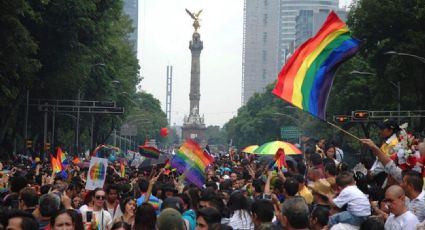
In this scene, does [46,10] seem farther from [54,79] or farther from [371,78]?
[371,78]

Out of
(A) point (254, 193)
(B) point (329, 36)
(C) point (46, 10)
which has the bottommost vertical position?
(A) point (254, 193)

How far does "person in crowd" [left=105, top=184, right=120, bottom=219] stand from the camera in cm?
1358

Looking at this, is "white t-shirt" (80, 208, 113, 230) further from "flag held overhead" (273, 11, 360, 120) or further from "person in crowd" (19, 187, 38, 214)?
"flag held overhead" (273, 11, 360, 120)

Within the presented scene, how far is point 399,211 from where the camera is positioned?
873 cm

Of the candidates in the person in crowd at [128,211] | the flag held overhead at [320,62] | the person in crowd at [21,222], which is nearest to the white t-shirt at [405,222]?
the person in crowd at [21,222]

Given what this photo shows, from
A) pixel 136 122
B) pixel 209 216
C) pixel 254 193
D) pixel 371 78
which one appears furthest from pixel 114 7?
pixel 136 122

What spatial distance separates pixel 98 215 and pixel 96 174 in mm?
2868

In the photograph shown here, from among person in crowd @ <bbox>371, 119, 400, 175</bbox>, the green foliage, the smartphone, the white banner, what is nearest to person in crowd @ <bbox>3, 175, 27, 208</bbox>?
the white banner

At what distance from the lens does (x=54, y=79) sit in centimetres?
4478

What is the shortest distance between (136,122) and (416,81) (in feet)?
269

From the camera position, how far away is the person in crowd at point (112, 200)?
44.5 ft

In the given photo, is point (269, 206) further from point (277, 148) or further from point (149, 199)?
point (277, 148)

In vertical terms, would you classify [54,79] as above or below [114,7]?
below

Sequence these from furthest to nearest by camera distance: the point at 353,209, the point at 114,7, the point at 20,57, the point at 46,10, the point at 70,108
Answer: the point at 70,108 < the point at 114,7 < the point at 46,10 < the point at 20,57 < the point at 353,209
